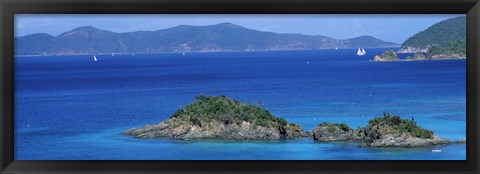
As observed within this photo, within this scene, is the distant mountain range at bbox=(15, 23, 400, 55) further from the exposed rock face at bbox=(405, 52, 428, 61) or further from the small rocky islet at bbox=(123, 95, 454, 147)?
the small rocky islet at bbox=(123, 95, 454, 147)

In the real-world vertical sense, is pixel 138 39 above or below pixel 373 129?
above

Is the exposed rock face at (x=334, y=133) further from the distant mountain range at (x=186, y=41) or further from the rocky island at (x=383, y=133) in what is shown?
the distant mountain range at (x=186, y=41)

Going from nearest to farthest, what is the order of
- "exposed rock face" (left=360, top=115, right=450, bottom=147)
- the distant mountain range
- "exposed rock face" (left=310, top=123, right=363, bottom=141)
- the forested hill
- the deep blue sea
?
1. the deep blue sea
2. "exposed rock face" (left=360, top=115, right=450, bottom=147)
3. "exposed rock face" (left=310, top=123, right=363, bottom=141)
4. the distant mountain range
5. the forested hill

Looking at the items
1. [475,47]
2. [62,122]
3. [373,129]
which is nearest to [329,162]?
[475,47]

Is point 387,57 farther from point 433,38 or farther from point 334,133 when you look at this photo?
point 334,133

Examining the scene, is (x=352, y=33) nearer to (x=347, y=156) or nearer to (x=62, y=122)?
(x=347, y=156)

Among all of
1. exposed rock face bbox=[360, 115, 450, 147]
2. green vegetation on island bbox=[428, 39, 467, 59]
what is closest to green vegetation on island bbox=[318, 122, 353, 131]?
exposed rock face bbox=[360, 115, 450, 147]

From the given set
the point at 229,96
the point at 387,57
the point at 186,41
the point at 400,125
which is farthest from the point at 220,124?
the point at 387,57
